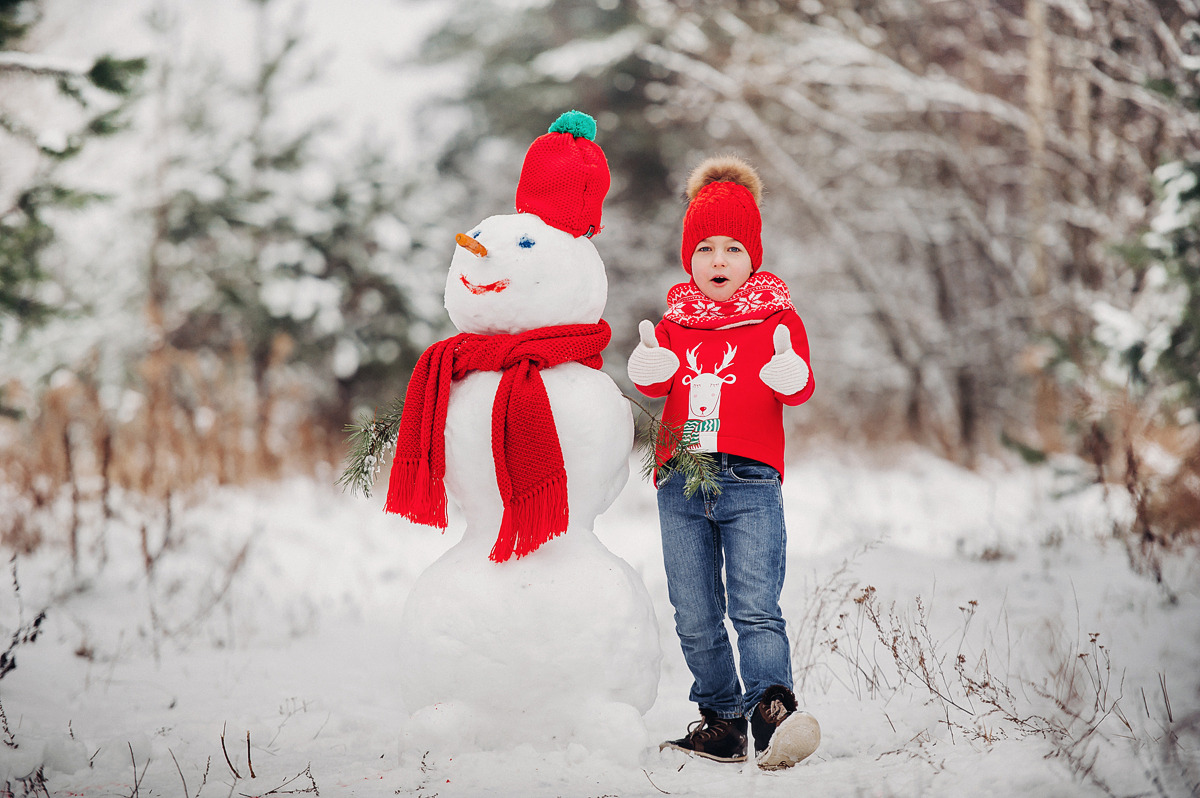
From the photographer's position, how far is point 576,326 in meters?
2.50

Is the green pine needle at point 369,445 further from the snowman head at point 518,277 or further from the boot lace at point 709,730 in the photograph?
the boot lace at point 709,730

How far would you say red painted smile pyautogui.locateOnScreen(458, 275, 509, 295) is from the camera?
95.7 inches

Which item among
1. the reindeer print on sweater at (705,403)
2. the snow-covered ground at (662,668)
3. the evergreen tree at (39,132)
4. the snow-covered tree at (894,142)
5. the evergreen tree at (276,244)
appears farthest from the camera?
the evergreen tree at (276,244)

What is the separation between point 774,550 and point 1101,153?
A: 7038 millimetres

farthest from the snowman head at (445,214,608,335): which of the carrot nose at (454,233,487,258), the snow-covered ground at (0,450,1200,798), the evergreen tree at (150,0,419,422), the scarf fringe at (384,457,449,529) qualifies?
the evergreen tree at (150,0,419,422)

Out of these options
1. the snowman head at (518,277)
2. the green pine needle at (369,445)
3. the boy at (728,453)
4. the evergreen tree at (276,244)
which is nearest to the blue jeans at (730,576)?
the boy at (728,453)

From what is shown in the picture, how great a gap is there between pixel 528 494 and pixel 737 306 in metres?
0.90

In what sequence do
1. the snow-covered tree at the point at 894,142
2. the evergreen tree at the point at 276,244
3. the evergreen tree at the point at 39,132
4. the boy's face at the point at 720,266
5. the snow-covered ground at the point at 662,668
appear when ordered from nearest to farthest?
1. the snow-covered ground at the point at 662,668
2. the boy's face at the point at 720,266
3. the evergreen tree at the point at 39,132
4. the snow-covered tree at the point at 894,142
5. the evergreen tree at the point at 276,244

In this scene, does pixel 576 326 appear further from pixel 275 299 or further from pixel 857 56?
pixel 275 299

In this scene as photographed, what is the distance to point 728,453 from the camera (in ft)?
8.16

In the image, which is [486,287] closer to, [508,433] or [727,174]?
[508,433]

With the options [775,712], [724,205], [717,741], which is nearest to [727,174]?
[724,205]

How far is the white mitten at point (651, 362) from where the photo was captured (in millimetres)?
2529

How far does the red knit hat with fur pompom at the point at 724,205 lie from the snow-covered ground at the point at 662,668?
1227mm
